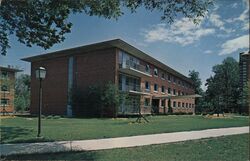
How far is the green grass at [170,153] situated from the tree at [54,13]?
→ 2485 millimetres

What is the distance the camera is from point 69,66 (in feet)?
41.6

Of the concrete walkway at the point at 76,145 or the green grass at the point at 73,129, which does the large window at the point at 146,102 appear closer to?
the green grass at the point at 73,129

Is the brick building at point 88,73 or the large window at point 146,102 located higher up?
the brick building at point 88,73

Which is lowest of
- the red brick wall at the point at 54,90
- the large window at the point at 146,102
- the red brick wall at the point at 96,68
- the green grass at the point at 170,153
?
the green grass at the point at 170,153

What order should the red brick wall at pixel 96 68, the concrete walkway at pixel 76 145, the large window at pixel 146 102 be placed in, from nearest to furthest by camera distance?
the concrete walkway at pixel 76 145
the red brick wall at pixel 96 68
the large window at pixel 146 102

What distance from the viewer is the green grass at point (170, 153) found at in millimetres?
6621

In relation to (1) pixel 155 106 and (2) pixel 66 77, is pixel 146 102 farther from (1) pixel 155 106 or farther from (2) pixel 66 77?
(2) pixel 66 77

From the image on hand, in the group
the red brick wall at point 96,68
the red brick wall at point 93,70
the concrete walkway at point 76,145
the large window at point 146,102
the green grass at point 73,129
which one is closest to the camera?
the concrete walkway at point 76,145

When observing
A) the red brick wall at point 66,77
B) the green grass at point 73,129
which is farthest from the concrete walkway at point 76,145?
the red brick wall at point 66,77

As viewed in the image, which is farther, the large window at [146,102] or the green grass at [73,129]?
the large window at [146,102]

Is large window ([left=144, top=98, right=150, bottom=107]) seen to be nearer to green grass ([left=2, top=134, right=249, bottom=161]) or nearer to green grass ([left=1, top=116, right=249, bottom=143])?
green grass ([left=1, top=116, right=249, bottom=143])

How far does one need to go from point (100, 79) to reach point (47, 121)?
328cm

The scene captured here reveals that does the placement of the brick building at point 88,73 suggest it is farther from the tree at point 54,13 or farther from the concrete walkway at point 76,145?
the concrete walkway at point 76,145

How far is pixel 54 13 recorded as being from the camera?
691cm
